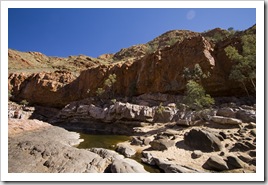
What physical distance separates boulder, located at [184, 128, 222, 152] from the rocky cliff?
23.0 meters

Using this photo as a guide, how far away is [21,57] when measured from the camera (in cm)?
8100

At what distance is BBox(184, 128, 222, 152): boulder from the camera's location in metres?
12.8

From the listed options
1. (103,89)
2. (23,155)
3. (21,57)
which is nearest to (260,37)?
(23,155)

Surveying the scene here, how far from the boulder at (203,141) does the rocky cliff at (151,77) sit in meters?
23.0

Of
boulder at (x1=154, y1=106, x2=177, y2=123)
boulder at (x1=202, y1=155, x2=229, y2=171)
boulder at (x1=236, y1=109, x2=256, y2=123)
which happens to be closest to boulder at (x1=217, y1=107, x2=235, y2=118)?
boulder at (x1=236, y1=109, x2=256, y2=123)

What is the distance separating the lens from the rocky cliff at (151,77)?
35.2 m

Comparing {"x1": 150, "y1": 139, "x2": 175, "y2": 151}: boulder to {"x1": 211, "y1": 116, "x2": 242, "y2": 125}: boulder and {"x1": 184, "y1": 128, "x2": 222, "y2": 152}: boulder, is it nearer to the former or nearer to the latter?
{"x1": 184, "y1": 128, "x2": 222, "y2": 152}: boulder

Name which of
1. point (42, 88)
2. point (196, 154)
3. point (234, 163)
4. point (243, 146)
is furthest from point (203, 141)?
point (42, 88)

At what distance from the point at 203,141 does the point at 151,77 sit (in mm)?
27780

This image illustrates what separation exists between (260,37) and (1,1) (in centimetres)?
1226

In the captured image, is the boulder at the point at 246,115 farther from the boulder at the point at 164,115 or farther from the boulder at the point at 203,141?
the boulder at the point at 164,115

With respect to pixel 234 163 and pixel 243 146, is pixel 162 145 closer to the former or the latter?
pixel 243 146

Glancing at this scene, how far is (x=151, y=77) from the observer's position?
133ft

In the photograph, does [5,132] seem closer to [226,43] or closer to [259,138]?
[259,138]
